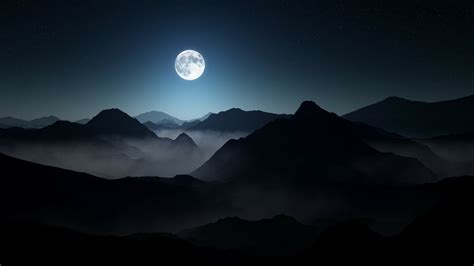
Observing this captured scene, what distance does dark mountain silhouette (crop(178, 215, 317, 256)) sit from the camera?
14000 centimetres

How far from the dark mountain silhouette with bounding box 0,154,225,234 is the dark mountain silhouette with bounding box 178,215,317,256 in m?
37.4

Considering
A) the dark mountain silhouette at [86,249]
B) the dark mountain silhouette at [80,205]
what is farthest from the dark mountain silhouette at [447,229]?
the dark mountain silhouette at [80,205]

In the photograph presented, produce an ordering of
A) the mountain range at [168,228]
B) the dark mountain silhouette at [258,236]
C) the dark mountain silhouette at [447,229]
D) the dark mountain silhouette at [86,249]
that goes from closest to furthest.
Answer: the dark mountain silhouette at [447,229] < the mountain range at [168,228] < the dark mountain silhouette at [86,249] < the dark mountain silhouette at [258,236]

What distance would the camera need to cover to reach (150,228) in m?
180

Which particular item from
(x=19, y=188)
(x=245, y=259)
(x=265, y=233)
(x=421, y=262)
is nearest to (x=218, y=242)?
(x=265, y=233)

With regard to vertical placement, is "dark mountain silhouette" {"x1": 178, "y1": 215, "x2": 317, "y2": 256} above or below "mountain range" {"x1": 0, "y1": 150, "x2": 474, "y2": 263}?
below

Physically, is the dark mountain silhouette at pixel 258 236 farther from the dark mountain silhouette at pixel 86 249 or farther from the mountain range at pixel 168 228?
the dark mountain silhouette at pixel 86 249

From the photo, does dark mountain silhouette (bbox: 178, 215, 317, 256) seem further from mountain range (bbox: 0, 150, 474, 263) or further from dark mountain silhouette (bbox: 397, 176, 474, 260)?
dark mountain silhouette (bbox: 397, 176, 474, 260)

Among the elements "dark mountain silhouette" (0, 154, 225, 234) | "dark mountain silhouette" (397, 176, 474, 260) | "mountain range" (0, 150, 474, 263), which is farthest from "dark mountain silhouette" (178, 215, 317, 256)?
"dark mountain silhouette" (397, 176, 474, 260)

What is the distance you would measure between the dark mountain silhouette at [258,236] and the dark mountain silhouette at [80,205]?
1472 inches

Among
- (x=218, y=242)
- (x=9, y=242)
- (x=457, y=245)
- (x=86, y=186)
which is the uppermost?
(x=86, y=186)

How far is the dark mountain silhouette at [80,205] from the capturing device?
167250mm

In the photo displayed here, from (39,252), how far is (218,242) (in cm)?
7281

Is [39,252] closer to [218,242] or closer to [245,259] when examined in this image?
[245,259]
